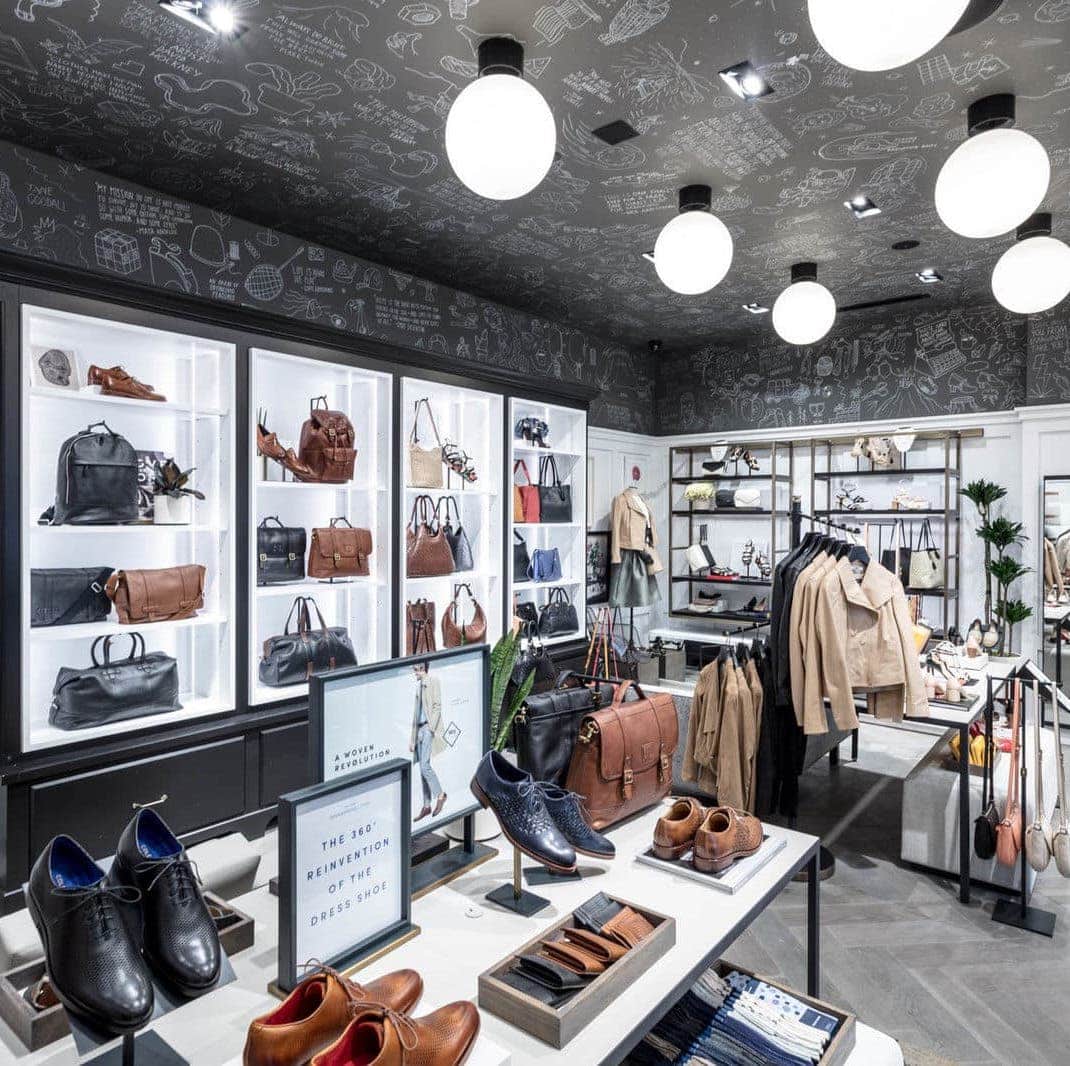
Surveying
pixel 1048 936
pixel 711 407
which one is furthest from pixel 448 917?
pixel 711 407

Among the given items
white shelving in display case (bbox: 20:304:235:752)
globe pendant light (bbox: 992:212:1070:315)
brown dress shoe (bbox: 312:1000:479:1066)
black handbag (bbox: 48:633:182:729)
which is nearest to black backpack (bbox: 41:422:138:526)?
white shelving in display case (bbox: 20:304:235:752)

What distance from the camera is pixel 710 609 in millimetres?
6488

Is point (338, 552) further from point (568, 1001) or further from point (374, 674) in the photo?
point (568, 1001)

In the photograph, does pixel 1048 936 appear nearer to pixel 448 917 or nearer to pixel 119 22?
pixel 448 917

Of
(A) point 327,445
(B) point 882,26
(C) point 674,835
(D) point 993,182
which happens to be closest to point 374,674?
(C) point 674,835

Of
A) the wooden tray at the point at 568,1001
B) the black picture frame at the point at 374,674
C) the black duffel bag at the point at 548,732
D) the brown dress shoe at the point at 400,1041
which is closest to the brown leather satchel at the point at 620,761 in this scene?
the black duffel bag at the point at 548,732

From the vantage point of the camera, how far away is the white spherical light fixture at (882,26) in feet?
4.43

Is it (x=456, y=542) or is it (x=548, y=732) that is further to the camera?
(x=456, y=542)

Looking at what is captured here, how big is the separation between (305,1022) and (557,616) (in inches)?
161

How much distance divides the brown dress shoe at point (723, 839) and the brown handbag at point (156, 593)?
90.4 inches

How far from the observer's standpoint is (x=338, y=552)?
11.9 feet

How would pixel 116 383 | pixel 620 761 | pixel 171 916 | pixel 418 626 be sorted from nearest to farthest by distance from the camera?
pixel 171 916 → pixel 620 761 → pixel 116 383 → pixel 418 626

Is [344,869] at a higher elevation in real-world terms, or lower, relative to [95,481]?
lower

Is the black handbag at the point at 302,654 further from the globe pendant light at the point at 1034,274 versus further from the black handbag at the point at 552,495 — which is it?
the globe pendant light at the point at 1034,274
